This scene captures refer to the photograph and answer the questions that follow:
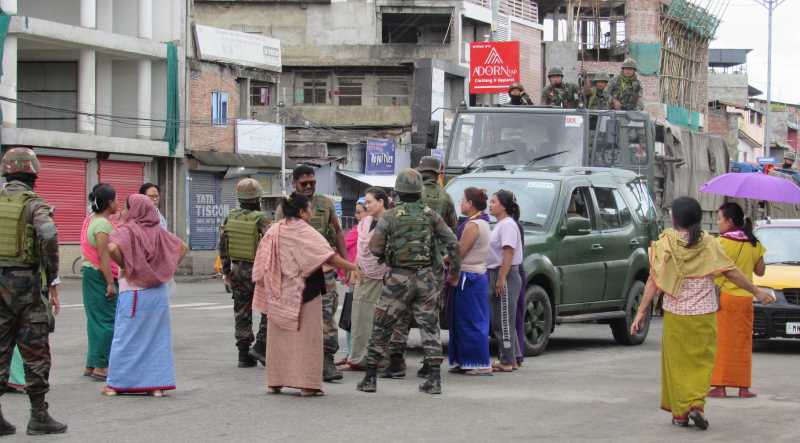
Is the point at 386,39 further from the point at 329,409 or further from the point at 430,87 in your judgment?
the point at 329,409

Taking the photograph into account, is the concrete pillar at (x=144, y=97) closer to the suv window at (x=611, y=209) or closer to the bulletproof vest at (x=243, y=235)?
the suv window at (x=611, y=209)

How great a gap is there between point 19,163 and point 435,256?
12.5 feet

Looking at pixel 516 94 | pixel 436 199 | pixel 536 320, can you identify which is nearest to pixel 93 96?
pixel 516 94

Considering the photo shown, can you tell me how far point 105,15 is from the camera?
41.8 meters

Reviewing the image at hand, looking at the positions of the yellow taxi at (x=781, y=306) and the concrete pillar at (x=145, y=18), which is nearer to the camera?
the yellow taxi at (x=781, y=306)

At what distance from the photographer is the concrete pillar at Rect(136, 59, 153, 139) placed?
41938 millimetres

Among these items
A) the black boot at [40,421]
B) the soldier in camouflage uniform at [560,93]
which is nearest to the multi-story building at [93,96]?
the soldier in camouflage uniform at [560,93]

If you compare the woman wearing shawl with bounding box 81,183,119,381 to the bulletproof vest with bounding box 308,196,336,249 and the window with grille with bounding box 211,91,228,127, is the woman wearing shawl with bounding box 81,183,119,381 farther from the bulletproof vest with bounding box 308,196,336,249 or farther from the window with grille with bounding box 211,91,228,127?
the window with grille with bounding box 211,91,228,127

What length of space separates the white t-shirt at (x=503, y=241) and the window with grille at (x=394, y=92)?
148 feet

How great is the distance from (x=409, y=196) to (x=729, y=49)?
317 feet

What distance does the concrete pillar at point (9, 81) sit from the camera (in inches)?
1391

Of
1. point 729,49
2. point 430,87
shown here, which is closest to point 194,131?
point 430,87

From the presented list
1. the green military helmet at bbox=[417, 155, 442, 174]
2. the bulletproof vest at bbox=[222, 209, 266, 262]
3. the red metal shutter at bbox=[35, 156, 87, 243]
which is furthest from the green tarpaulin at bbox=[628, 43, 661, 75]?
the bulletproof vest at bbox=[222, 209, 266, 262]

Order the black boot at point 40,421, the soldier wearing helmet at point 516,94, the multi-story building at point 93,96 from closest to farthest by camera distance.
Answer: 1. the black boot at point 40,421
2. the soldier wearing helmet at point 516,94
3. the multi-story building at point 93,96
